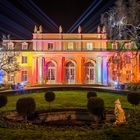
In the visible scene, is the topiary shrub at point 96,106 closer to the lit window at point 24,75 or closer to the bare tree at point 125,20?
the bare tree at point 125,20

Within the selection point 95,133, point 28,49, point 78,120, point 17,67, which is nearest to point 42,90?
point 17,67

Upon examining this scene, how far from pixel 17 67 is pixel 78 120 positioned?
2907 cm

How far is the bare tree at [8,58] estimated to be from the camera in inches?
1849

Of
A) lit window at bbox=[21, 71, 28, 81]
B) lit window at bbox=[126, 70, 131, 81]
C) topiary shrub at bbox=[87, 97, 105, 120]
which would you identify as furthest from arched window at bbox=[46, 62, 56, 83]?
topiary shrub at bbox=[87, 97, 105, 120]

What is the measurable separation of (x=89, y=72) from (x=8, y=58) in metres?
12.3

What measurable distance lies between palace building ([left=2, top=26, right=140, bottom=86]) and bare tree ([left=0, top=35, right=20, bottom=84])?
108cm

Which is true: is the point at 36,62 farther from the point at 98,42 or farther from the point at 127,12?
the point at 127,12

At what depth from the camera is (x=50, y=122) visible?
20.0 m

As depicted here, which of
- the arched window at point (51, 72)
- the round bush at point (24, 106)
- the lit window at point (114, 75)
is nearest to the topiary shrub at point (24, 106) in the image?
the round bush at point (24, 106)

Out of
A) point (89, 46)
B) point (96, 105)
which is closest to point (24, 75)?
point (89, 46)

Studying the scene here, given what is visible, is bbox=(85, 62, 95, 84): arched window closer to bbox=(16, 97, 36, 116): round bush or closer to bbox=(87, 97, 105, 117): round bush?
bbox=(87, 97, 105, 117): round bush

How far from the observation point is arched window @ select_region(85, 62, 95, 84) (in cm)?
5259

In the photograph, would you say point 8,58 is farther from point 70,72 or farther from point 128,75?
point 128,75

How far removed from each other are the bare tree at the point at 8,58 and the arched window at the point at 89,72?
9.85 metres
